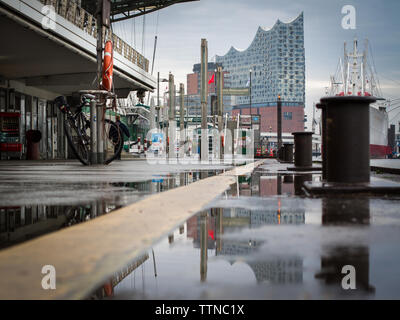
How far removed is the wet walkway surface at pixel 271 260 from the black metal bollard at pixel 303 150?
27.4 ft

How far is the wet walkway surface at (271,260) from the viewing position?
1492 millimetres

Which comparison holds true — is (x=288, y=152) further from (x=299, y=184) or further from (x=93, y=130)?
(x=299, y=184)

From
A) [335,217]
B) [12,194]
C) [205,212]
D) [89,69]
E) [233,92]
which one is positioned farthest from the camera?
[233,92]

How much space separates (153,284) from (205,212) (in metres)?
2.02

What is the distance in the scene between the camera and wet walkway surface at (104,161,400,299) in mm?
1492

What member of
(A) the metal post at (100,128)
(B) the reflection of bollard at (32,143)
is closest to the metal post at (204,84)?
(B) the reflection of bollard at (32,143)

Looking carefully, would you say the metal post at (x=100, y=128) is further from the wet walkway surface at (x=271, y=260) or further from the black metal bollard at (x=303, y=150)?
the wet walkway surface at (x=271, y=260)

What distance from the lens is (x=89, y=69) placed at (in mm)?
22750

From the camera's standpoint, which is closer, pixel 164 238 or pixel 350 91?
pixel 164 238

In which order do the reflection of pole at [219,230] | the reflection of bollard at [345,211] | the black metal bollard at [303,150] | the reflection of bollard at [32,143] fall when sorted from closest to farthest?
1. the reflection of pole at [219,230]
2. the reflection of bollard at [345,211]
3. the black metal bollard at [303,150]
4. the reflection of bollard at [32,143]
